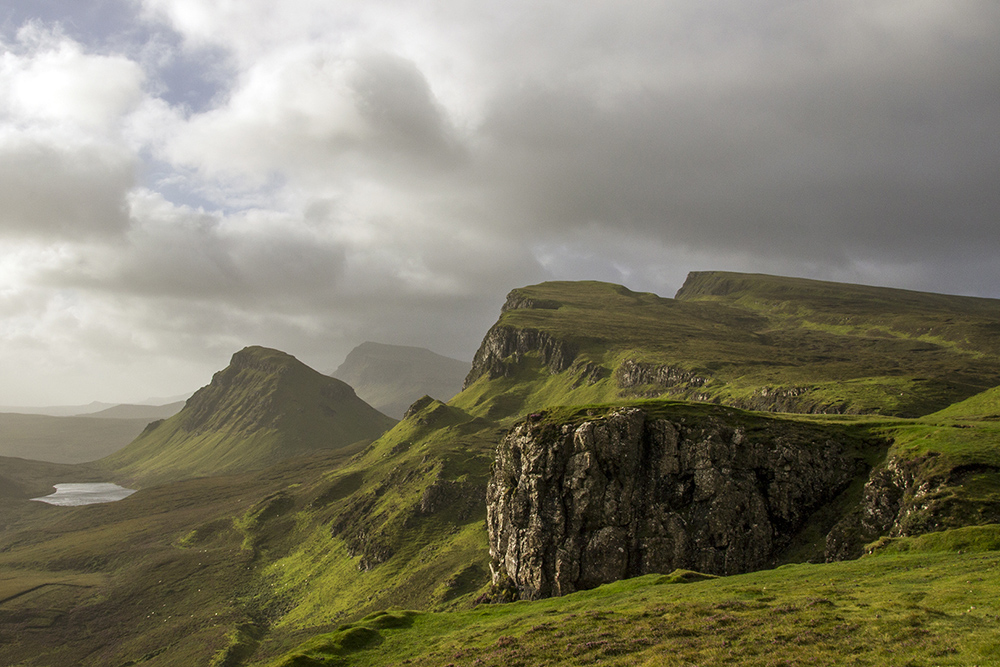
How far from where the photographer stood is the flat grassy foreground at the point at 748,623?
30422 millimetres

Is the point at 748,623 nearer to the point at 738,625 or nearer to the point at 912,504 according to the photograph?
the point at 738,625

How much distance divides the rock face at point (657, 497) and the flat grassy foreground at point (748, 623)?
13.9 m

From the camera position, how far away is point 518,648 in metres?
41.3

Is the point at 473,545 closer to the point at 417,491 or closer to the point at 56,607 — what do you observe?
the point at 417,491

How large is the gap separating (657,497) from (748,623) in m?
38.4

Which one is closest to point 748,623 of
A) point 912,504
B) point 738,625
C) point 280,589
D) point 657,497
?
point 738,625

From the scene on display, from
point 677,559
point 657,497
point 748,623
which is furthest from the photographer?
point 657,497

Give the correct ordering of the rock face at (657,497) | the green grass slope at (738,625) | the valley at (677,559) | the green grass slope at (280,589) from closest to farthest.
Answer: the green grass slope at (738,625)
the valley at (677,559)
the rock face at (657,497)
the green grass slope at (280,589)

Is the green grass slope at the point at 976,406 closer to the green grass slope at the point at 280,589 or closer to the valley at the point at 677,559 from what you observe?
the valley at the point at 677,559

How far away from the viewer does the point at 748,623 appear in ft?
121

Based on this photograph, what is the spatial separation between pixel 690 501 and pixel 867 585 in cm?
3214

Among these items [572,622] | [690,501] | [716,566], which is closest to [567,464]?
[690,501]

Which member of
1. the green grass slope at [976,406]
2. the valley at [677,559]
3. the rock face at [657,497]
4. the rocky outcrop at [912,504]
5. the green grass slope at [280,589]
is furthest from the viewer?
the green grass slope at [280,589]

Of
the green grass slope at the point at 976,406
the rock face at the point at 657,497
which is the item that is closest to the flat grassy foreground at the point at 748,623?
the rock face at the point at 657,497
